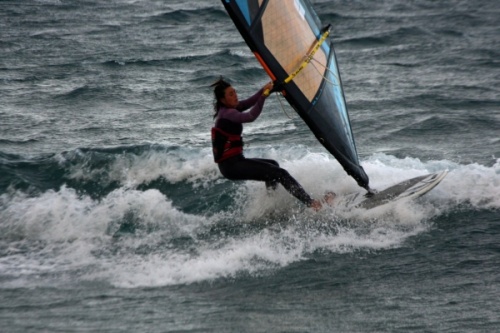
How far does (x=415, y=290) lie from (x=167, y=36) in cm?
Answer: 1138

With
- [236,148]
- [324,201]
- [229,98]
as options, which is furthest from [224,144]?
[324,201]

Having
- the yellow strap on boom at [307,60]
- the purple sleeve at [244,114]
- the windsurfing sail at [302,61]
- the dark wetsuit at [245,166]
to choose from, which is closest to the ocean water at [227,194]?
the dark wetsuit at [245,166]

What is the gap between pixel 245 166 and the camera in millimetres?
7445

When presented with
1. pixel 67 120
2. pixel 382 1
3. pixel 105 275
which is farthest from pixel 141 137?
pixel 382 1

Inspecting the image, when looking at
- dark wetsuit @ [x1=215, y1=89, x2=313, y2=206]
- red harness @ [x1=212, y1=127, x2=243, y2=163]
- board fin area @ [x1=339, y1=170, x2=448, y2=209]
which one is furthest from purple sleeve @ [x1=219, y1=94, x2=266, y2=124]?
board fin area @ [x1=339, y1=170, x2=448, y2=209]

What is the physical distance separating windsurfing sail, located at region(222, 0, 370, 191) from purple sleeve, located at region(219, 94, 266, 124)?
242 mm

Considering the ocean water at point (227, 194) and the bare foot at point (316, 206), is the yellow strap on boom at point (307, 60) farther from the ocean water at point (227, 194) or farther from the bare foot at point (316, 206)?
the ocean water at point (227, 194)

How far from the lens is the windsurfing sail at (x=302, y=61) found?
6.80 m

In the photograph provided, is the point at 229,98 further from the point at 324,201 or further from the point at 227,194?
the point at 227,194

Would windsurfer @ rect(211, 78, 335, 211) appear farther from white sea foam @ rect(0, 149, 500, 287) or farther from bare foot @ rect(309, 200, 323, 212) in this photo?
white sea foam @ rect(0, 149, 500, 287)

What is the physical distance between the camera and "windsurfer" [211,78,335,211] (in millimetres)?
7129

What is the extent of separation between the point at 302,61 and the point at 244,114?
0.71 m

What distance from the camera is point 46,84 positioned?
13422mm

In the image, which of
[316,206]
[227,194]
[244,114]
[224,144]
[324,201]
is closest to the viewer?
[244,114]
